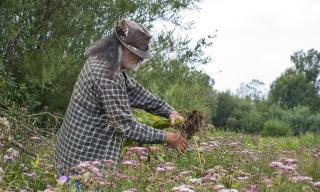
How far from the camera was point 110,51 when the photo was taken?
4.35m

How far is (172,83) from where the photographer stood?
38.2 feet

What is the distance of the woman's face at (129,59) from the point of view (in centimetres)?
440

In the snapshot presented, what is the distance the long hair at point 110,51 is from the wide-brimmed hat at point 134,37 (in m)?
0.05

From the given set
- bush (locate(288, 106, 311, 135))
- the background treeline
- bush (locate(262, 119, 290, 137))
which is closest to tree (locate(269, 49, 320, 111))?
bush (locate(288, 106, 311, 135))

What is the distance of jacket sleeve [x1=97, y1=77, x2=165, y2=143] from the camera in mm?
4184

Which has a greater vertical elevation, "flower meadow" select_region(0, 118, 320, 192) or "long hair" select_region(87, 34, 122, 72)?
→ "long hair" select_region(87, 34, 122, 72)

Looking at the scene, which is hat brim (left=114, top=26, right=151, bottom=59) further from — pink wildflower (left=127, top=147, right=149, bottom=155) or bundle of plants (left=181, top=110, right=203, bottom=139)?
pink wildflower (left=127, top=147, right=149, bottom=155)

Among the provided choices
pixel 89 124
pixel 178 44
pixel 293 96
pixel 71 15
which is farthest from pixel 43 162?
pixel 293 96

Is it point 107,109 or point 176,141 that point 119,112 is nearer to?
point 107,109

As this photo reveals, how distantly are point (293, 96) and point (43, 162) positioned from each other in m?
72.9

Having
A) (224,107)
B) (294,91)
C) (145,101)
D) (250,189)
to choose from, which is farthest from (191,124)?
(294,91)

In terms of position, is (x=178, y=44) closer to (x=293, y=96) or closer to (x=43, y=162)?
(x=43, y=162)

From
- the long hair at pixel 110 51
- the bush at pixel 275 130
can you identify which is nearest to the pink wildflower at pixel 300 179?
the long hair at pixel 110 51

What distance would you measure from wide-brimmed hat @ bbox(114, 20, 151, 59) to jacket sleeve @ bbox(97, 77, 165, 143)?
0.29m
